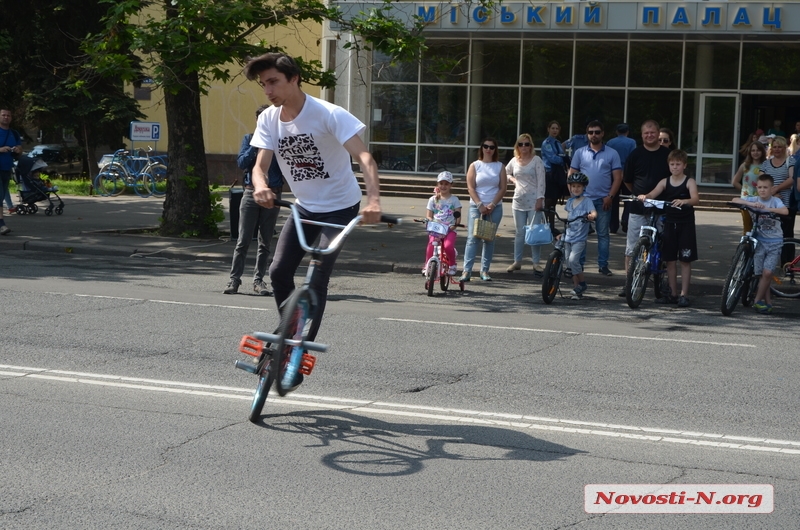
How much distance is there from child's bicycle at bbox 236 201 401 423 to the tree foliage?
840 centimetres

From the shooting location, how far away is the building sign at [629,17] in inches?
952

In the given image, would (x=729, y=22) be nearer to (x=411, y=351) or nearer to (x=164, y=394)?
(x=411, y=351)

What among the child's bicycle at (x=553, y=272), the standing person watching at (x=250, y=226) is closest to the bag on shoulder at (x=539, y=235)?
the child's bicycle at (x=553, y=272)

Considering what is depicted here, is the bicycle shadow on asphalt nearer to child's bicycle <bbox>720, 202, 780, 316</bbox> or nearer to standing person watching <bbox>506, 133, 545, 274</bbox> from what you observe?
child's bicycle <bbox>720, 202, 780, 316</bbox>

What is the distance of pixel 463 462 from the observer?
5.37m

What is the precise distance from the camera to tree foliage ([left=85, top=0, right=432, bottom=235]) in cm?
1380

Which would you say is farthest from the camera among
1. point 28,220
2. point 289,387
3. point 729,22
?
point 729,22

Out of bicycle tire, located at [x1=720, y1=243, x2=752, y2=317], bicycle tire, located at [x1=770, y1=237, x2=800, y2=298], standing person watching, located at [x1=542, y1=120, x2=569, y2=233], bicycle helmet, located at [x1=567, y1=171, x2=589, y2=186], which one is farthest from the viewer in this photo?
standing person watching, located at [x1=542, y1=120, x2=569, y2=233]

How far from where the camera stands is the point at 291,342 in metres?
5.79

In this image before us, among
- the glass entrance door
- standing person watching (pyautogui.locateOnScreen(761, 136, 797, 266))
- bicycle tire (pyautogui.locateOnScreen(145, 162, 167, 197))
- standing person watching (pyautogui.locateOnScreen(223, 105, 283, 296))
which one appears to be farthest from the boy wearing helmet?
the glass entrance door

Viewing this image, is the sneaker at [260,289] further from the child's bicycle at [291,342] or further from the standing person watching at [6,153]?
the standing person watching at [6,153]

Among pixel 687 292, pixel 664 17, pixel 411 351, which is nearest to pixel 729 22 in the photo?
pixel 664 17

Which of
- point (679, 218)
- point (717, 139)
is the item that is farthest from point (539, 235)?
point (717, 139)

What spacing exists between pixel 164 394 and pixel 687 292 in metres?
6.90
